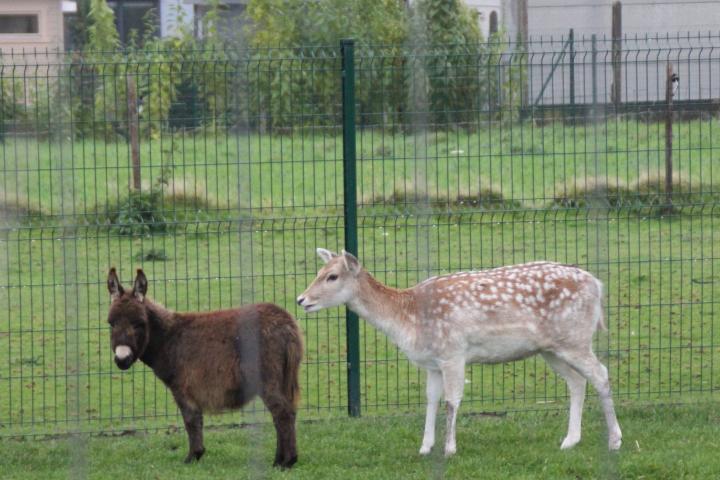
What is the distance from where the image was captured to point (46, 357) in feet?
35.4

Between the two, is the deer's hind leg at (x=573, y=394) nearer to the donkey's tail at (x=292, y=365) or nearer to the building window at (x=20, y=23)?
the donkey's tail at (x=292, y=365)

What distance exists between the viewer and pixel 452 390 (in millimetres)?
7992

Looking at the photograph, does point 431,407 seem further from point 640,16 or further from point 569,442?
point 640,16

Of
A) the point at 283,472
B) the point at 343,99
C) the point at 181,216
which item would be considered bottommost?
the point at 283,472

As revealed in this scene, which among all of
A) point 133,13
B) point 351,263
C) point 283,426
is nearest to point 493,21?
point 133,13

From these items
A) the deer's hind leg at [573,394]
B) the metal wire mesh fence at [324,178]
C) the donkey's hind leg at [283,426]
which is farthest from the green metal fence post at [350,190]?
the deer's hind leg at [573,394]

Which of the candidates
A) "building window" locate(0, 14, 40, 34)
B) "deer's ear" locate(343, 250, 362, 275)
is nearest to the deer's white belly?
"deer's ear" locate(343, 250, 362, 275)

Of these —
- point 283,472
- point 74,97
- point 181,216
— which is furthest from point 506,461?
point 181,216

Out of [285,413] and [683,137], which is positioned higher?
[683,137]

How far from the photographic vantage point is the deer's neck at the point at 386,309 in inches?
324

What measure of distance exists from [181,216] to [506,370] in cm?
324

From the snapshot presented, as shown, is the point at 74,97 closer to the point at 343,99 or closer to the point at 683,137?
the point at 343,99

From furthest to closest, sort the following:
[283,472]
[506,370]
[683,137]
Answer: [683,137] → [506,370] → [283,472]

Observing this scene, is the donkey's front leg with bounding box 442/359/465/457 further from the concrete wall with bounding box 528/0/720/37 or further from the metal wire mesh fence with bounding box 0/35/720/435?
the concrete wall with bounding box 528/0/720/37
